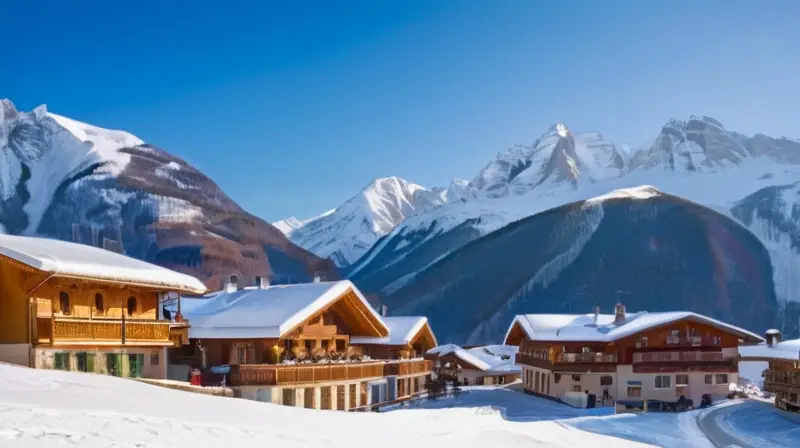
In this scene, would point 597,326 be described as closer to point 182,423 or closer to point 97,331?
point 97,331

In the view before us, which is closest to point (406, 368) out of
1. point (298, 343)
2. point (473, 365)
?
point (298, 343)

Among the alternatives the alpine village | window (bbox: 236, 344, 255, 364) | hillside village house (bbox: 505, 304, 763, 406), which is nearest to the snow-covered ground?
the alpine village

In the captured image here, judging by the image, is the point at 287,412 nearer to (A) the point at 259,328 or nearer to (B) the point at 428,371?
(A) the point at 259,328

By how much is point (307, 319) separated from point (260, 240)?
10627 centimetres

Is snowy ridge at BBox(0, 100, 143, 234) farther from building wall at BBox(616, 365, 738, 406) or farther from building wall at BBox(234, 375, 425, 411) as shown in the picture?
building wall at BBox(616, 365, 738, 406)

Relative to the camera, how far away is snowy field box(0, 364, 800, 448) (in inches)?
454

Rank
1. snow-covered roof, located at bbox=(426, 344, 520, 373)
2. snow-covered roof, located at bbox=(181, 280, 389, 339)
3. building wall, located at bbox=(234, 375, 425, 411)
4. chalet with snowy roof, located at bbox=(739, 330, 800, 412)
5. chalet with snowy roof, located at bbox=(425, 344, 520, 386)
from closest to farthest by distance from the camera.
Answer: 1. building wall, located at bbox=(234, 375, 425, 411)
2. snow-covered roof, located at bbox=(181, 280, 389, 339)
3. chalet with snowy roof, located at bbox=(739, 330, 800, 412)
4. chalet with snowy roof, located at bbox=(425, 344, 520, 386)
5. snow-covered roof, located at bbox=(426, 344, 520, 373)

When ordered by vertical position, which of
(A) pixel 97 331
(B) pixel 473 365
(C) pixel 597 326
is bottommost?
(B) pixel 473 365

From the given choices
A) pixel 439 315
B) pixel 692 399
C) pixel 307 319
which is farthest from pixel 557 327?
pixel 439 315

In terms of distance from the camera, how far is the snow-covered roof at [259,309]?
31.1 meters

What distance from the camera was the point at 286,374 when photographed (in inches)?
1151

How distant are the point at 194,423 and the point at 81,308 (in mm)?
12964

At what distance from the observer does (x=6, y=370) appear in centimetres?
1614

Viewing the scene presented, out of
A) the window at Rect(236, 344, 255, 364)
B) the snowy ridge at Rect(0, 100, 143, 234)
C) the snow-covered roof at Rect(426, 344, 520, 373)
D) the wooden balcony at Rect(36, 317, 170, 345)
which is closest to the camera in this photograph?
the wooden balcony at Rect(36, 317, 170, 345)
